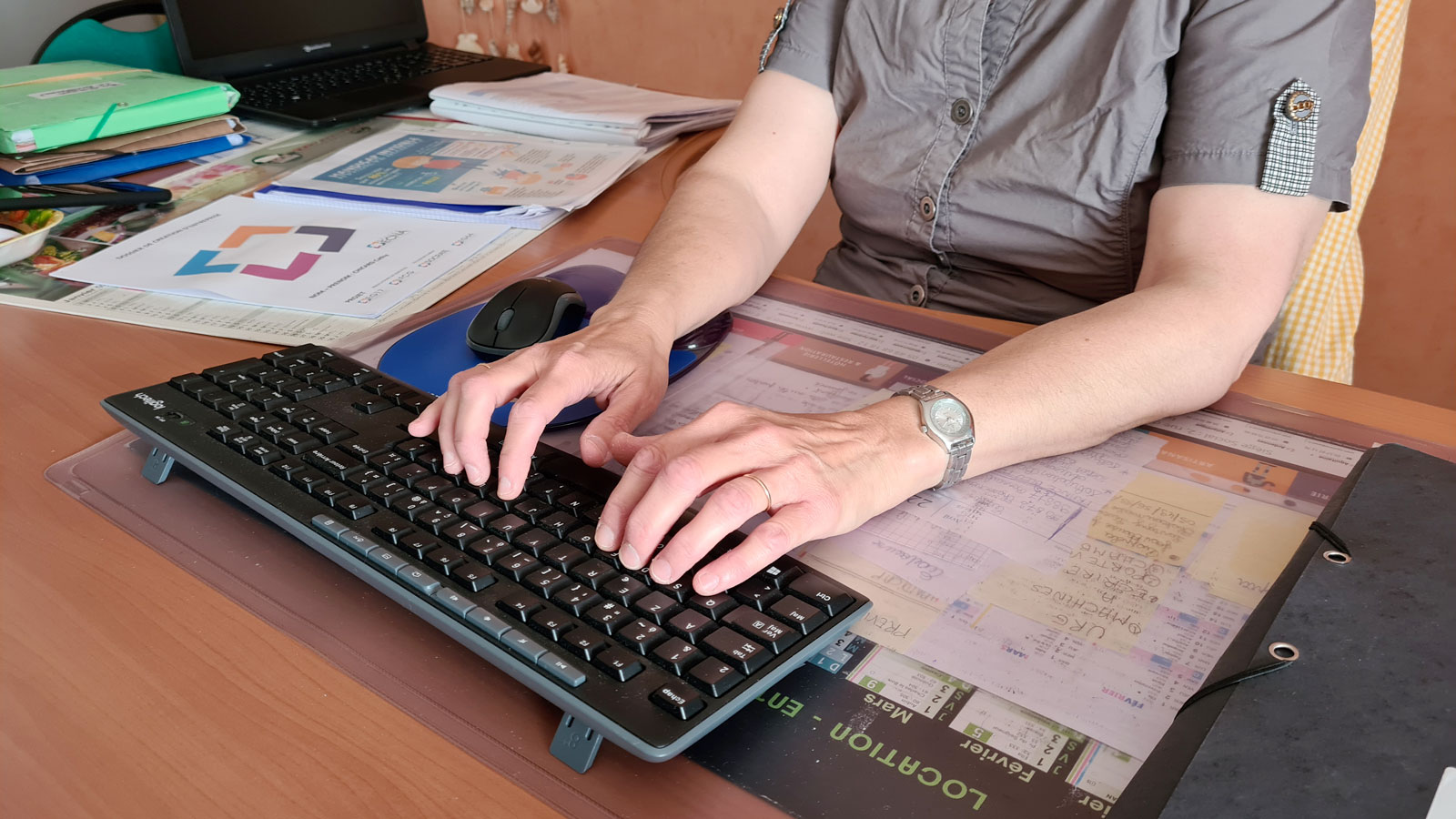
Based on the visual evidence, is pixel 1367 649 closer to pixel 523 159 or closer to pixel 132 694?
pixel 132 694

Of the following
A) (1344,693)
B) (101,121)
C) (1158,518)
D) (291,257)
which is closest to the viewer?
(1344,693)

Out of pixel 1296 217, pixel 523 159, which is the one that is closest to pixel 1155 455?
pixel 1296 217

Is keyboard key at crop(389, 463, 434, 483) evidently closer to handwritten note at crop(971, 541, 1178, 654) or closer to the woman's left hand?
the woman's left hand

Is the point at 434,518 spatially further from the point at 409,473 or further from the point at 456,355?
the point at 456,355

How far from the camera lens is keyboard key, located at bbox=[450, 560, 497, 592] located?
0.51 metres

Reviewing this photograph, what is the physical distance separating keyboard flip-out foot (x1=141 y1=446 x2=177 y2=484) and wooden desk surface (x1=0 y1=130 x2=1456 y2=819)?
4cm

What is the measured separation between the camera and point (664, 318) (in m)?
0.79

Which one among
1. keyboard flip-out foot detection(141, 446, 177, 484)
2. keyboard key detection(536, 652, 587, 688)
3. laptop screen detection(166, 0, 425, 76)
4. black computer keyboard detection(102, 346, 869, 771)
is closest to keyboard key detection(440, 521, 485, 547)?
black computer keyboard detection(102, 346, 869, 771)

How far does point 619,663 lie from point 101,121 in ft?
3.63

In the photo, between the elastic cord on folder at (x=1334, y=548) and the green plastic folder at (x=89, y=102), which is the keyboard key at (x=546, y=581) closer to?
the elastic cord on folder at (x=1334, y=548)

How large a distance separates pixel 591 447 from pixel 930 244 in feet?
1.68

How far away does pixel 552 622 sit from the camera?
1.59ft

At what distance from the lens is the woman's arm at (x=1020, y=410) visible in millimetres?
544

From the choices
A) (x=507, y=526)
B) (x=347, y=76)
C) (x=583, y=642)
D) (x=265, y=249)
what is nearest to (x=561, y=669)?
(x=583, y=642)
